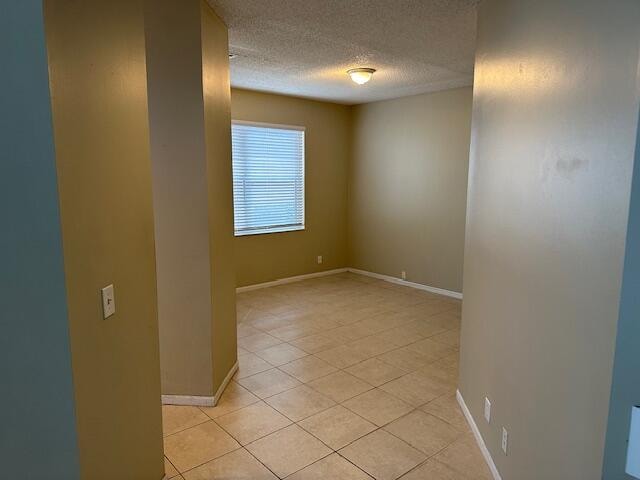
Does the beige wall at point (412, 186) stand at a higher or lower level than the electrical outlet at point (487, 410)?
higher

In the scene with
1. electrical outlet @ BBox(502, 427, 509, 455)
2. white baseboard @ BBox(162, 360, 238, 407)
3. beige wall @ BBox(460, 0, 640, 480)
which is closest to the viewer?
beige wall @ BBox(460, 0, 640, 480)

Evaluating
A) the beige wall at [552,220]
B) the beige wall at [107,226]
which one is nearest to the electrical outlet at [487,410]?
the beige wall at [552,220]

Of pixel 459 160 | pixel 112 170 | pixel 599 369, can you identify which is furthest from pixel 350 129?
pixel 599 369

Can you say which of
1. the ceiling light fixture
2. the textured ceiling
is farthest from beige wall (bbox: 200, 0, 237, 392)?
the ceiling light fixture

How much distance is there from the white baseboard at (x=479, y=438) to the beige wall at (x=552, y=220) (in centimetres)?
7

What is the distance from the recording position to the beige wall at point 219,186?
2775 millimetres

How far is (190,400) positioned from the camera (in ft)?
9.82

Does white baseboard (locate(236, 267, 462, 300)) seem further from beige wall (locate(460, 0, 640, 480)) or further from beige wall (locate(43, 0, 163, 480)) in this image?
beige wall (locate(43, 0, 163, 480))

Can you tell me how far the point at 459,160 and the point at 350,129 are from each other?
2.04 meters

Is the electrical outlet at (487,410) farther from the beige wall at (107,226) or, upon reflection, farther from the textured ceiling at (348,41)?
the textured ceiling at (348,41)

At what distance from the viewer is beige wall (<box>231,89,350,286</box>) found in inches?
232

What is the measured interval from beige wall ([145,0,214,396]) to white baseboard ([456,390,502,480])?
5.59 ft

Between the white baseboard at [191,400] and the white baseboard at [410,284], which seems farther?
the white baseboard at [410,284]

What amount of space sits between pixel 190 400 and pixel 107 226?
1.83m
